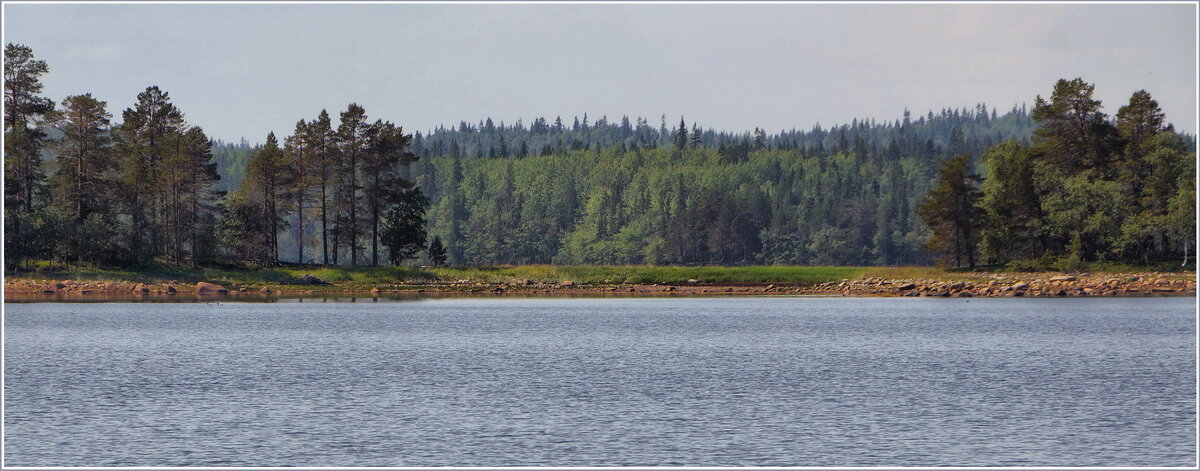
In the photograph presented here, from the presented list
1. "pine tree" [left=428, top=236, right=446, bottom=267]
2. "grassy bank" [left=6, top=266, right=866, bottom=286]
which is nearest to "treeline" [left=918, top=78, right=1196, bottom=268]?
"grassy bank" [left=6, top=266, right=866, bottom=286]

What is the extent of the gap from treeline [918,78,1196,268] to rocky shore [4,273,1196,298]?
409 cm

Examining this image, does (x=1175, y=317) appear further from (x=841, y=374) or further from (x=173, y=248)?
(x=173, y=248)

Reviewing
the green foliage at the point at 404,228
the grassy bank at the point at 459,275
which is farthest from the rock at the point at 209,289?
the green foliage at the point at 404,228

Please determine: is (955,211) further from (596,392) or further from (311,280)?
(596,392)

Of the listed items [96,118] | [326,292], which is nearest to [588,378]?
[326,292]

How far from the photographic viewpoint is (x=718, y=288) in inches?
4230

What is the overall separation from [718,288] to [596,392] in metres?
73.6

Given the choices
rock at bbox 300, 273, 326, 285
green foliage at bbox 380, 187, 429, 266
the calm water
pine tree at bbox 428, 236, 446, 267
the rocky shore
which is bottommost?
the calm water

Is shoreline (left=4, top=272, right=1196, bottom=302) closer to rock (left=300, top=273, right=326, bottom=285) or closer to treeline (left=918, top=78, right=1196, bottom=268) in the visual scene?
rock (left=300, top=273, right=326, bottom=285)

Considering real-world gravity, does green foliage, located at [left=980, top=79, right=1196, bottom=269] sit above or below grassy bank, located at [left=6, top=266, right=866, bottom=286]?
above

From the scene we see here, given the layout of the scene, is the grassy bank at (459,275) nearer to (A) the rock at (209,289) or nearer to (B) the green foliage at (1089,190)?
(A) the rock at (209,289)

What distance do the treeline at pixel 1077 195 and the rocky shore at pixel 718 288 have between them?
4.09m

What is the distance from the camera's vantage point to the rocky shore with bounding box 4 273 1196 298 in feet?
299

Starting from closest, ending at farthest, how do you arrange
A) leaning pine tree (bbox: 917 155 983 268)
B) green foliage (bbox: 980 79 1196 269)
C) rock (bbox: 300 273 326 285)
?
rock (bbox: 300 273 326 285) → green foliage (bbox: 980 79 1196 269) → leaning pine tree (bbox: 917 155 983 268)
